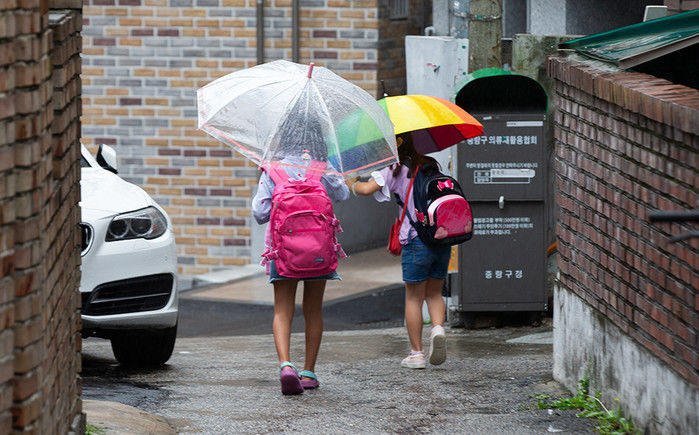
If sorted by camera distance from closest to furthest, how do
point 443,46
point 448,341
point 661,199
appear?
point 661,199 < point 448,341 < point 443,46

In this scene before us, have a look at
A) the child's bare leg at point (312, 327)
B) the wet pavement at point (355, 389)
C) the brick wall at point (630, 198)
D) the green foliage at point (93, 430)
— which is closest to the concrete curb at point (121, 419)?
the green foliage at point (93, 430)

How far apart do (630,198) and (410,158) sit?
2.12m

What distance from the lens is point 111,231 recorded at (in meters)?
7.35

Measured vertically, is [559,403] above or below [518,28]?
below

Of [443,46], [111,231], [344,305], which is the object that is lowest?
[344,305]

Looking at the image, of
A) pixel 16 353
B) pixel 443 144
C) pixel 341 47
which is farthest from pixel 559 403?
pixel 341 47

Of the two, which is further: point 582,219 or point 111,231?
point 111,231

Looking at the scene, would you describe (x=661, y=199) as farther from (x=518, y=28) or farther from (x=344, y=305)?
(x=518, y=28)

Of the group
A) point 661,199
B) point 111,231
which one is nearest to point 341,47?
point 111,231

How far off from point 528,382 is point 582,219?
108cm

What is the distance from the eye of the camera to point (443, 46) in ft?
31.4

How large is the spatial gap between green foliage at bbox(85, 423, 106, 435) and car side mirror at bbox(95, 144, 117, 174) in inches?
128

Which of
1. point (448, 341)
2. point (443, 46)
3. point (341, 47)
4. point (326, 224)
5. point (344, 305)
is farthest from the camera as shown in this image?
point (341, 47)

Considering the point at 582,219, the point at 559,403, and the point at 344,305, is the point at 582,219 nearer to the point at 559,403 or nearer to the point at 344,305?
the point at 559,403
